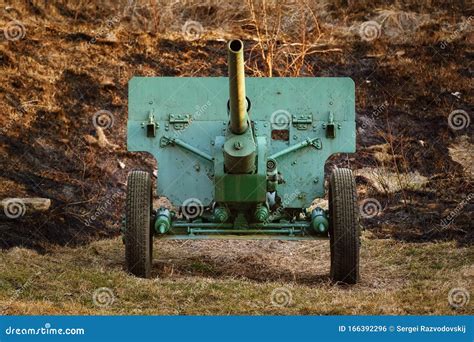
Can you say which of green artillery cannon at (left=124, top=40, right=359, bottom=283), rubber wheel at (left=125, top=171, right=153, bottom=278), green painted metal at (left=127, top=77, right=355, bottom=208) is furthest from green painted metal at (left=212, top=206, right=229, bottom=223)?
rubber wheel at (left=125, top=171, right=153, bottom=278)

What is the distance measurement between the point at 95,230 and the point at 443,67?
7364 millimetres

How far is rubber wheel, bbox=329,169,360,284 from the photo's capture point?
28.7ft

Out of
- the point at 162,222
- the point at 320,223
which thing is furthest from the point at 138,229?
the point at 320,223

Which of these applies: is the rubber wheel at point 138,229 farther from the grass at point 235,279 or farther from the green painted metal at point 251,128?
the green painted metal at point 251,128

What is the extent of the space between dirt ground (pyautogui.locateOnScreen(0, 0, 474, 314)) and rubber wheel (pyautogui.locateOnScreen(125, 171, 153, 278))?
279 millimetres

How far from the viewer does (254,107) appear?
9.87m

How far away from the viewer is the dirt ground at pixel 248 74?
970cm

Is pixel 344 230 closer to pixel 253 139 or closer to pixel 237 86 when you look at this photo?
pixel 253 139

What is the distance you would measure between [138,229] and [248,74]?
755cm

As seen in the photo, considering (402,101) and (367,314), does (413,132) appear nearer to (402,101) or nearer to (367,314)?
(402,101)

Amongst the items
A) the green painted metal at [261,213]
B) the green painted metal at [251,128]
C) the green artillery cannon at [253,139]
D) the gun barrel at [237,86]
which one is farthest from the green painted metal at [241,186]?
the gun barrel at [237,86]

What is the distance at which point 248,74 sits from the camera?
52.7 ft

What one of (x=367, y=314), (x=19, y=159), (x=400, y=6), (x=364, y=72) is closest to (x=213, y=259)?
(x=367, y=314)

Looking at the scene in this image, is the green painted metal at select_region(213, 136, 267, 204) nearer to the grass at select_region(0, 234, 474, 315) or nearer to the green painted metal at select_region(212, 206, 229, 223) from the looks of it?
the green painted metal at select_region(212, 206, 229, 223)
